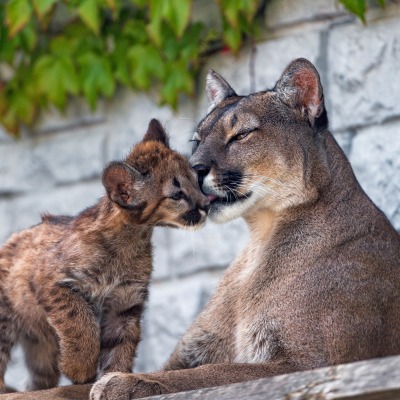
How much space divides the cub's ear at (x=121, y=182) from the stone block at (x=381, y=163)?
63.6 inches

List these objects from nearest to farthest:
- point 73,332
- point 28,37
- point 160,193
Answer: point 73,332 → point 160,193 → point 28,37

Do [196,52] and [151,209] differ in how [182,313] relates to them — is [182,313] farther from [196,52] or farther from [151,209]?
[151,209]

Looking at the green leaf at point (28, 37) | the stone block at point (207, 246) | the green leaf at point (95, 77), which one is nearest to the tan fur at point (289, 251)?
the stone block at point (207, 246)

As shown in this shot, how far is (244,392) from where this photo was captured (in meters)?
4.28

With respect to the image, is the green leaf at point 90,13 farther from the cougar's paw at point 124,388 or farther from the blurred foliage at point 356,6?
the cougar's paw at point 124,388

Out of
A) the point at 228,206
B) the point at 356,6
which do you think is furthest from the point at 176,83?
the point at 228,206

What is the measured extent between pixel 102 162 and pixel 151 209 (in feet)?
6.90

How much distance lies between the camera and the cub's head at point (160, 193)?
17.5ft

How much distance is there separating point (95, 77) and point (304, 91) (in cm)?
197

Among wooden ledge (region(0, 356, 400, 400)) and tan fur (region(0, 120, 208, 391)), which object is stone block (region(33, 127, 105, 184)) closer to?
tan fur (region(0, 120, 208, 391))

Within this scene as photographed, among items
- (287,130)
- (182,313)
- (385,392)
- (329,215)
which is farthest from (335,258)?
(182,313)

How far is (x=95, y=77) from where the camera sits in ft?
24.0

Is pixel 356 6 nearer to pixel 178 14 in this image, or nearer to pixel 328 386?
pixel 178 14

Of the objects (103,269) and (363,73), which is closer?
(103,269)
